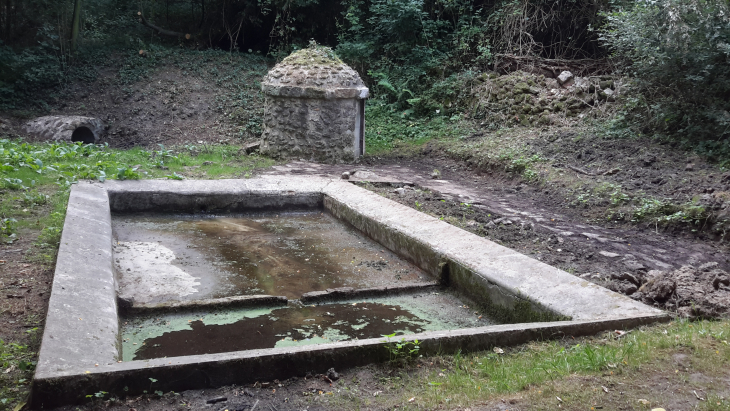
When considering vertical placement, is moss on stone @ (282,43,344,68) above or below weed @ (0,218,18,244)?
above

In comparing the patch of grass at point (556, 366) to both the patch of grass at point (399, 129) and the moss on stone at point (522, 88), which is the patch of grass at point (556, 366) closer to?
the patch of grass at point (399, 129)

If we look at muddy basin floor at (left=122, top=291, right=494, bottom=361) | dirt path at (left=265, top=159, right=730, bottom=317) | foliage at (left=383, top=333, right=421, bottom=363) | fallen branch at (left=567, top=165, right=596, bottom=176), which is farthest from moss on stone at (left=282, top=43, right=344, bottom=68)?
foliage at (left=383, top=333, right=421, bottom=363)

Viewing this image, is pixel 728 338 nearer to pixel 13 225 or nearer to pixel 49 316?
pixel 49 316

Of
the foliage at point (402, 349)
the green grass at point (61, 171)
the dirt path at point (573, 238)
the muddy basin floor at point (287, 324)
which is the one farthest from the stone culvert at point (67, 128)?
the foliage at point (402, 349)

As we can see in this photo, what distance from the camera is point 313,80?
9430mm

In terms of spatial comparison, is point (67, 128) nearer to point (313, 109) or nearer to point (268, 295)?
Answer: point (313, 109)

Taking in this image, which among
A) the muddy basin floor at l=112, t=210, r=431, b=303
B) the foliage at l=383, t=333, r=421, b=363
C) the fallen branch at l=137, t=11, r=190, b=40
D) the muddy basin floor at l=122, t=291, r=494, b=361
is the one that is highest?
the fallen branch at l=137, t=11, r=190, b=40

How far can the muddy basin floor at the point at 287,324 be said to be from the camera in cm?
323

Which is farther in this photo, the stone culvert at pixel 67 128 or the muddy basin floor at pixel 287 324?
the stone culvert at pixel 67 128

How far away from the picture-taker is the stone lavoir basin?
253 centimetres

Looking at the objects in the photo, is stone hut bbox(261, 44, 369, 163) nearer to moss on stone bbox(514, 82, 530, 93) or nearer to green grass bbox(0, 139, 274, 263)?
green grass bbox(0, 139, 274, 263)

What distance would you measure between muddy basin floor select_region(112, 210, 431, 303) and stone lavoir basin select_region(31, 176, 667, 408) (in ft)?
0.05

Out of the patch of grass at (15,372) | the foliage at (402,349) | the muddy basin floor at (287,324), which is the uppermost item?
the foliage at (402,349)

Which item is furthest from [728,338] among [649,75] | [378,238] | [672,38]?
[649,75]
